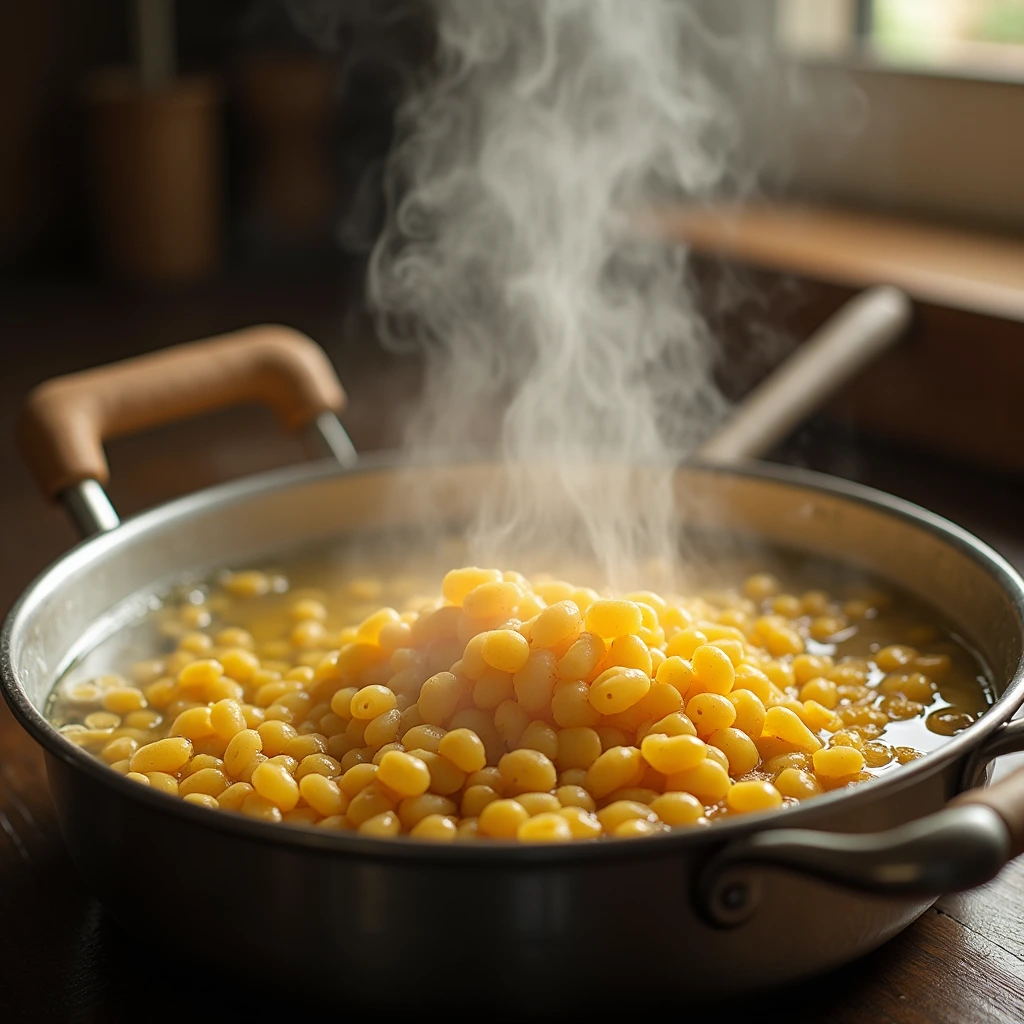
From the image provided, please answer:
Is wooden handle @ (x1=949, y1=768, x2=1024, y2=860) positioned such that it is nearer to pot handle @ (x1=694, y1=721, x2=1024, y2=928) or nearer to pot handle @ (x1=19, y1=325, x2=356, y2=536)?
pot handle @ (x1=694, y1=721, x2=1024, y2=928)

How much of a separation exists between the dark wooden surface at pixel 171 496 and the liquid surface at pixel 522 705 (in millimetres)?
107

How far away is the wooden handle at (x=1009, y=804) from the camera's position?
657mm

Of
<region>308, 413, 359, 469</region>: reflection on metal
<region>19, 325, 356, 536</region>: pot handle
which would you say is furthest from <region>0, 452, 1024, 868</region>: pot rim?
<region>308, 413, 359, 469</region>: reflection on metal

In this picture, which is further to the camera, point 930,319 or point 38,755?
point 930,319

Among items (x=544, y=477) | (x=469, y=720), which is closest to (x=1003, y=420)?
(x=544, y=477)

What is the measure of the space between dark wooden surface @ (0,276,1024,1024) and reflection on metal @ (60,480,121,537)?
20 centimetres

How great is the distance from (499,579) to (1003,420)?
3.38ft

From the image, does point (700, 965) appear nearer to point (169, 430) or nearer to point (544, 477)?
point (544, 477)

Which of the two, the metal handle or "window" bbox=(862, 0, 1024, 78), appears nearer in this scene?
the metal handle

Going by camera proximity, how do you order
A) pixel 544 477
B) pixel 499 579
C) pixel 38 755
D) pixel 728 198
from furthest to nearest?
1. pixel 728 198
2. pixel 544 477
3. pixel 38 755
4. pixel 499 579

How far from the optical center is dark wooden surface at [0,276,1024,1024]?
2.69 ft

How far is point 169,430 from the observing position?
206cm

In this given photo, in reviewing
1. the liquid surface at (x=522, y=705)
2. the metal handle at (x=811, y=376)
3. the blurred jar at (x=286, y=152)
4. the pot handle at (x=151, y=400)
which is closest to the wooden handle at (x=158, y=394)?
the pot handle at (x=151, y=400)

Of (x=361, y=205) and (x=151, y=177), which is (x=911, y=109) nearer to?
(x=361, y=205)
